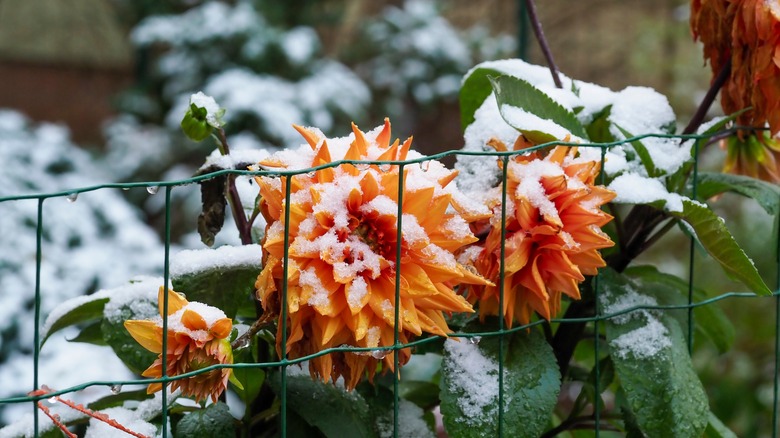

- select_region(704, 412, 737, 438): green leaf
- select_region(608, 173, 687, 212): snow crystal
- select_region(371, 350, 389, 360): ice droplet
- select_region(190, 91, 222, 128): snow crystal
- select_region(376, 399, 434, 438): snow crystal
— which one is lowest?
select_region(704, 412, 737, 438): green leaf

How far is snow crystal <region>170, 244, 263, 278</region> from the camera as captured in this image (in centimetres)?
83

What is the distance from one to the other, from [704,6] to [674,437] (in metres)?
0.49

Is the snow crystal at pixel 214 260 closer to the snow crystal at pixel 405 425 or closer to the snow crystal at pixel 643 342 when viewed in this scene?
the snow crystal at pixel 405 425

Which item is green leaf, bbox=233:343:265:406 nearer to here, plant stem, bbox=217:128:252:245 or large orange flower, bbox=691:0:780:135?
plant stem, bbox=217:128:252:245

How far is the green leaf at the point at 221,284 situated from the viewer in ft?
2.72

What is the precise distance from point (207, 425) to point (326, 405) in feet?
0.36

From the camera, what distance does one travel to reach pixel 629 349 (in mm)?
874

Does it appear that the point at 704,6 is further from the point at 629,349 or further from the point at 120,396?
the point at 120,396

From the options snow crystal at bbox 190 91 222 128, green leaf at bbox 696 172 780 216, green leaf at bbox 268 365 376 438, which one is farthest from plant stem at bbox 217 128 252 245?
green leaf at bbox 696 172 780 216

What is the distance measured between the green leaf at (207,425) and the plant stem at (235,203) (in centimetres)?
18

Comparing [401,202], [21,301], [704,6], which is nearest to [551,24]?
[21,301]

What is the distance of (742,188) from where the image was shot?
3.22ft

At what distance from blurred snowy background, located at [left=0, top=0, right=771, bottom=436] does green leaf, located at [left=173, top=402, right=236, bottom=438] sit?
3.85 ft

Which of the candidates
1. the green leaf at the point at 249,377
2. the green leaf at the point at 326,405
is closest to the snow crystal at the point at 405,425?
the green leaf at the point at 326,405
